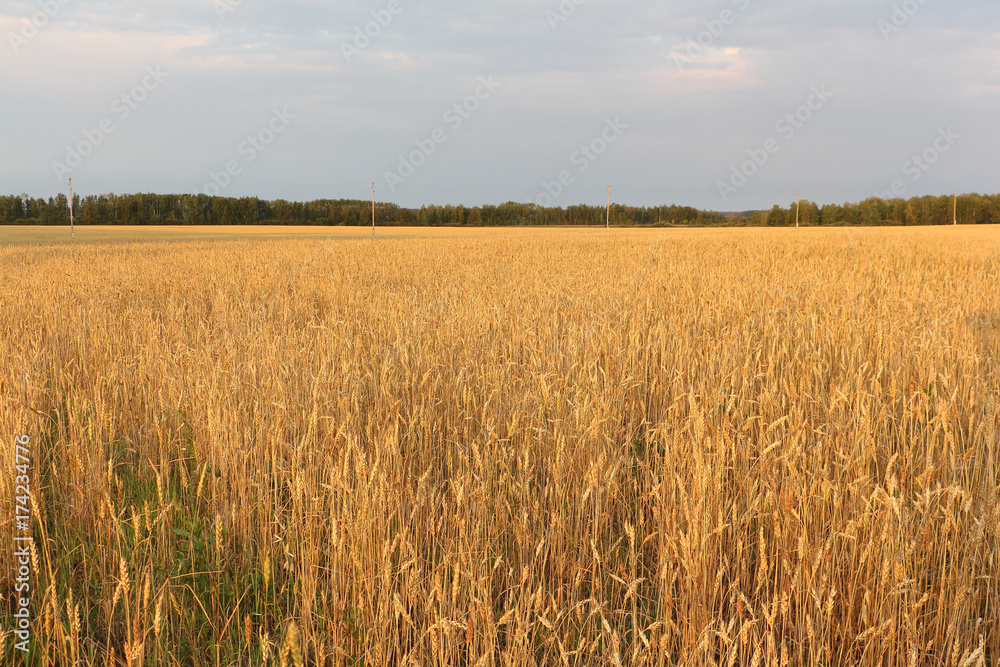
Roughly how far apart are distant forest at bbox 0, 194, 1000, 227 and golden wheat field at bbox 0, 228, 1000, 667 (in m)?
84.7

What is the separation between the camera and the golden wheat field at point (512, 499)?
1834mm

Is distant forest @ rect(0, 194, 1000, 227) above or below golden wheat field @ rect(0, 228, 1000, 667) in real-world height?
above

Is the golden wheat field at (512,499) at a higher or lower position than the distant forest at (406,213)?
lower

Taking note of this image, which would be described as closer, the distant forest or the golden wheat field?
the golden wheat field

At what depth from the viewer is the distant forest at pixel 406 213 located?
3292 inches

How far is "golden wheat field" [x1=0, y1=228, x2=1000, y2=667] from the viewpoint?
1.83 metres

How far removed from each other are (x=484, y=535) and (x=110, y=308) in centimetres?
692

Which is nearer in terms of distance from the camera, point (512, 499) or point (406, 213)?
point (512, 499)

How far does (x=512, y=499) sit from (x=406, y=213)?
300ft

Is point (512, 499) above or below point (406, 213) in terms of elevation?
below

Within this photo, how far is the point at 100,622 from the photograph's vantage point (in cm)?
206

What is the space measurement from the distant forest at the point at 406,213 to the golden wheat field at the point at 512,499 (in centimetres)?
8472

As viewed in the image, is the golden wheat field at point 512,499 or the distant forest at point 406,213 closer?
the golden wheat field at point 512,499

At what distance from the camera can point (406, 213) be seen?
299 ft
